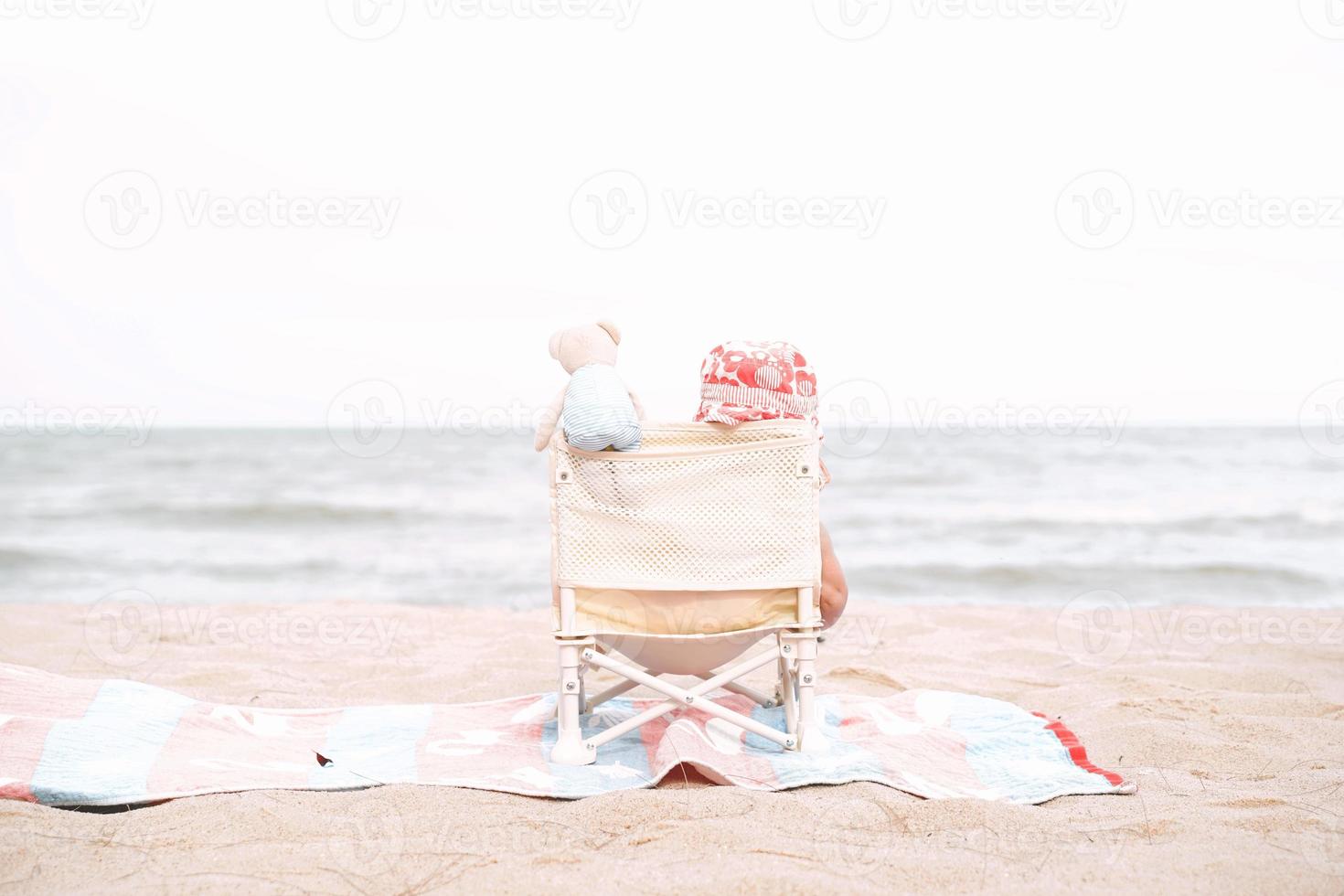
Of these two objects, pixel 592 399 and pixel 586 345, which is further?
pixel 586 345

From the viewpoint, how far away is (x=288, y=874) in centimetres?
249

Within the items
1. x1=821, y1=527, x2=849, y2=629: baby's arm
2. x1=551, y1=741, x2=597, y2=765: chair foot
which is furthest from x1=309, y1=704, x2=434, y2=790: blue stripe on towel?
x1=821, y1=527, x2=849, y2=629: baby's arm

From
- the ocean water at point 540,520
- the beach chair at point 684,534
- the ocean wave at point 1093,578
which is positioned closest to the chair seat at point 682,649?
the beach chair at point 684,534

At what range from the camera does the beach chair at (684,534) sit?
344 cm

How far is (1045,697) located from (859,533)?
8.49 m

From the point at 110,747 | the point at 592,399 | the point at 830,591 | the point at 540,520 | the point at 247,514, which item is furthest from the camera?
the point at 247,514

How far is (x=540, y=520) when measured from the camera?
1501 cm

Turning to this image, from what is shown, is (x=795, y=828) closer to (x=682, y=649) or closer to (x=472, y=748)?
(x=682, y=649)

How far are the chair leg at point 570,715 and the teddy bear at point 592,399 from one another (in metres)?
0.66

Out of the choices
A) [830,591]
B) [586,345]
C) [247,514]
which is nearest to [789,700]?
[830,591]

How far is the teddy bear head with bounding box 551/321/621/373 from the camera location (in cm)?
352

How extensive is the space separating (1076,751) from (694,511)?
1544mm

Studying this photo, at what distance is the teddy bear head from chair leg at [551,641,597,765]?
90cm

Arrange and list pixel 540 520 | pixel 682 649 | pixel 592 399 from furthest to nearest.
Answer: pixel 540 520
pixel 682 649
pixel 592 399
